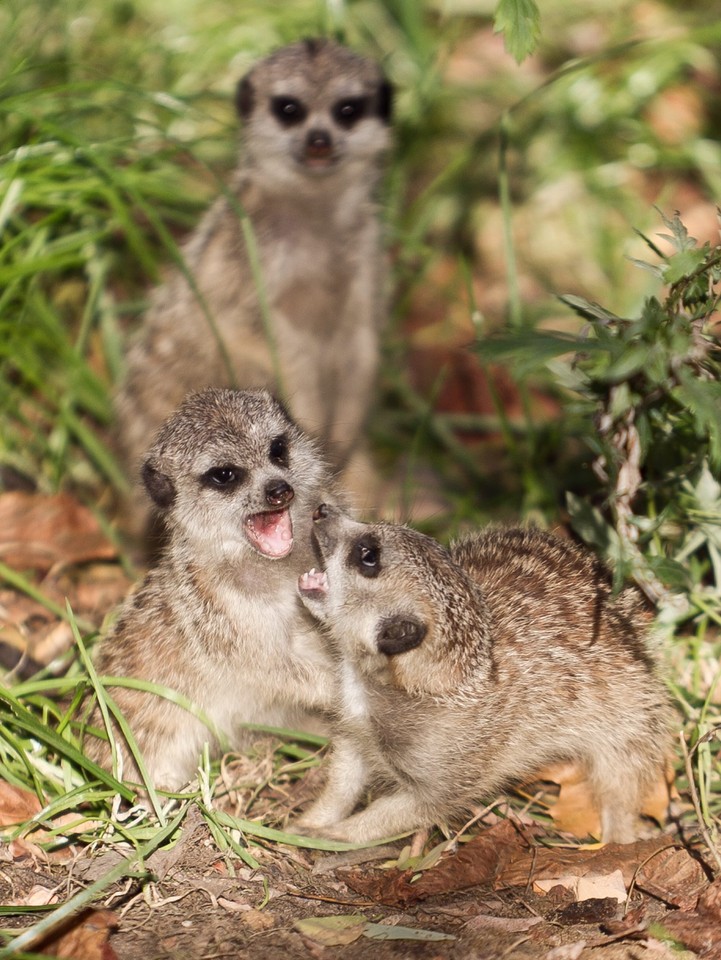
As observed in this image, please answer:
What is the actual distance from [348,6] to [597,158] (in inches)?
64.7

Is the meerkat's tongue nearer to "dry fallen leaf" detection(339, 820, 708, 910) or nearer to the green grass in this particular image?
the green grass

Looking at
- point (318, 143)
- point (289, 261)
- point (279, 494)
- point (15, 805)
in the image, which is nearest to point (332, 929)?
point (15, 805)

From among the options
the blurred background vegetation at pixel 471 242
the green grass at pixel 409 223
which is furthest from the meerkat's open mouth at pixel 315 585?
the blurred background vegetation at pixel 471 242

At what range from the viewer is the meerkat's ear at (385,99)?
17.7ft

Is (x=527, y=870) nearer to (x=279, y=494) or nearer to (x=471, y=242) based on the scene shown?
(x=279, y=494)

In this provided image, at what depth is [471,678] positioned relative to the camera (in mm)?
3318

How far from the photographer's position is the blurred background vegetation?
12.1 ft

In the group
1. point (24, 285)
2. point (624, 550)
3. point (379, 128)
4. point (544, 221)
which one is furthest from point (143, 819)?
point (544, 221)

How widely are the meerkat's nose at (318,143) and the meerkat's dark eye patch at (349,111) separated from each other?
0.51ft

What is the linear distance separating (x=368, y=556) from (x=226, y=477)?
560 mm

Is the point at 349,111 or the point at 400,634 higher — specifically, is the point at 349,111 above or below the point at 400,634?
above

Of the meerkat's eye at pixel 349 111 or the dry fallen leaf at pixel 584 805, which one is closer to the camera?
the dry fallen leaf at pixel 584 805

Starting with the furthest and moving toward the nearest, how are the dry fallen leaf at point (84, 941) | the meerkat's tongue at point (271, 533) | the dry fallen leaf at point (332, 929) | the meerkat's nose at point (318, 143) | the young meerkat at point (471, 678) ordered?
the meerkat's nose at point (318, 143), the meerkat's tongue at point (271, 533), the young meerkat at point (471, 678), the dry fallen leaf at point (332, 929), the dry fallen leaf at point (84, 941)

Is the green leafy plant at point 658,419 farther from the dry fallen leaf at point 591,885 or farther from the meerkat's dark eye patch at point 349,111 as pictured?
the meerkat's dark eye patch at point 349,111
